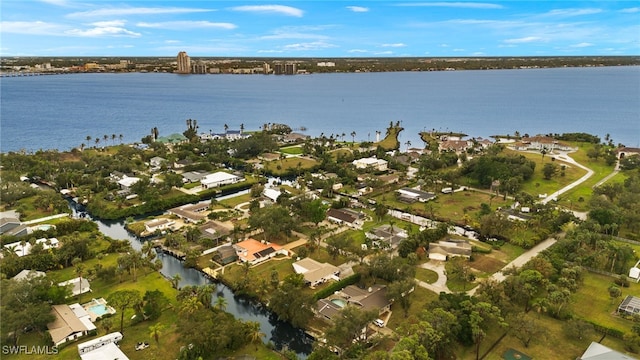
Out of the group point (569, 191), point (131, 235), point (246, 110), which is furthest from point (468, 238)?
point (246, 110)

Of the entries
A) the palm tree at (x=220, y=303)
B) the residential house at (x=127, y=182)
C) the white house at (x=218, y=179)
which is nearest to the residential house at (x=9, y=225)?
the residential house at (x=127, y=182)

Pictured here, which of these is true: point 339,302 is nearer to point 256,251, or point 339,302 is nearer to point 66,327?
point 256,251

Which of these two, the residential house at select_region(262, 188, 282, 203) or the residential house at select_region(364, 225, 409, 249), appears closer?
the residential house at select_region(364, 225, 409, 249)

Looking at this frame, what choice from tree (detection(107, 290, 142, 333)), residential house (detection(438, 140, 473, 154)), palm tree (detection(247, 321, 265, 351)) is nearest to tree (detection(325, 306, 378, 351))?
palm tree (detection(247, 321, 265, 351))

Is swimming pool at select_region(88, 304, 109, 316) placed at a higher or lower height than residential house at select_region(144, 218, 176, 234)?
lower

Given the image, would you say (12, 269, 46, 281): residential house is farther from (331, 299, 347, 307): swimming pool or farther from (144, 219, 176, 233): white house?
(331, 299, 347, 307): swimming pool

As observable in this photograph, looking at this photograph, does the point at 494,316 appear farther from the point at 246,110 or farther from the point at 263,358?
the point at 246,110

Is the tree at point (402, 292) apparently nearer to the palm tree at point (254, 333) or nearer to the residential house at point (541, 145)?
the palm tree at point (254, 333)
